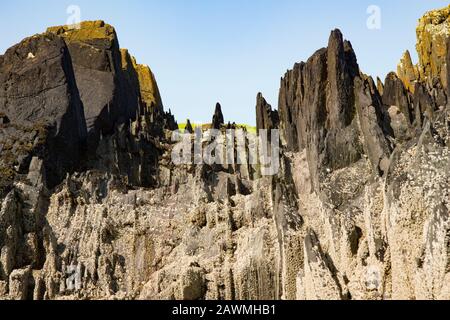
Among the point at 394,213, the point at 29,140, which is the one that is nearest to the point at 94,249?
the point at 29,140

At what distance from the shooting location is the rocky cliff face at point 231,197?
35594mm

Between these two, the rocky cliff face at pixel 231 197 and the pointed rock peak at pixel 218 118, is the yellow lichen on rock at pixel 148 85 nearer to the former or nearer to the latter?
the pointed rock peak at pixel 218 118

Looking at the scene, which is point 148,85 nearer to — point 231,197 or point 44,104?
point 44,104

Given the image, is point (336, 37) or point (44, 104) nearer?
point (336, 37)

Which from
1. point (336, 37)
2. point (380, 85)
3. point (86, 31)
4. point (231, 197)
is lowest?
point (231, 197)

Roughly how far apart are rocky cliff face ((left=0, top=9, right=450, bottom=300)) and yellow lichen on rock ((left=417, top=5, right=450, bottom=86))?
1243 centimetres

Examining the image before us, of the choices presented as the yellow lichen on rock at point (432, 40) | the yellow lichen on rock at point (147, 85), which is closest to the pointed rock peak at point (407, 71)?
the yellow lichen on rock at point (432, 40)

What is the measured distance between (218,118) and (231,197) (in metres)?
17.3

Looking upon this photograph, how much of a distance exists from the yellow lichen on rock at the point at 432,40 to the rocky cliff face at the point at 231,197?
1243cm

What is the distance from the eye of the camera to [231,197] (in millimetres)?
48156

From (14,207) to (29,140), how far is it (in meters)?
7.84

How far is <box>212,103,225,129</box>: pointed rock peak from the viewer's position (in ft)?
207

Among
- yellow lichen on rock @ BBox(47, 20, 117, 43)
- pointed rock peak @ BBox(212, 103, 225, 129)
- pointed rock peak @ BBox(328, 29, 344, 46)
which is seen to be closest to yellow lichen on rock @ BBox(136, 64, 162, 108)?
yellow lichen on rock @ BBox(47, 20, 117, 43)

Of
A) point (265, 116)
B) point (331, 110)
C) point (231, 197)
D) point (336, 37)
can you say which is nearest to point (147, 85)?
point (265, 116)
